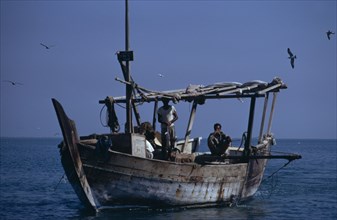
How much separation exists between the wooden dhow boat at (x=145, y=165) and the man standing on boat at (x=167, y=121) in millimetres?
346

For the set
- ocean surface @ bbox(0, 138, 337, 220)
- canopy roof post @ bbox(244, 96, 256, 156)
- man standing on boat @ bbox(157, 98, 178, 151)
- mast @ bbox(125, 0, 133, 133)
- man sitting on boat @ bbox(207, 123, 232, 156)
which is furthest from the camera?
canopy roof post @ bbox(244, 96, 256, 156)

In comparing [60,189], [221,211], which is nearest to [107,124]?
[221,211]

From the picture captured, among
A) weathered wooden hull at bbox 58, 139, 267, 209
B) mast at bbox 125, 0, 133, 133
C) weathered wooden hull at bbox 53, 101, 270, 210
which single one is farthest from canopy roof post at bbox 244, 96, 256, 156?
mast at bbox 125, 0, 133, 133

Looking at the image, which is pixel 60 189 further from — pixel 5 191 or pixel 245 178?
pixel 245 178

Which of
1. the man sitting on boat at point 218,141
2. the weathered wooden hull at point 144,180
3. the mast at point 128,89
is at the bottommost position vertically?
the weathered wooden hull at point 144,180

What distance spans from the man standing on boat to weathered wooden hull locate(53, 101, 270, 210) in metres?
1.02

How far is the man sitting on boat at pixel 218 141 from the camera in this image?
20891 millimetres

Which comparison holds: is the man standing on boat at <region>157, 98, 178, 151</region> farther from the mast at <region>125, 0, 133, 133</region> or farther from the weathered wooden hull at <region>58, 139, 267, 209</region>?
the mast at <region>125, 0, 133, 133</region>

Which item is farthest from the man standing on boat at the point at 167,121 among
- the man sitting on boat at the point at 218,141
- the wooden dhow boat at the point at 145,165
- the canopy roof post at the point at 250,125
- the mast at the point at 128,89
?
the canopy roof post at the point at 250,125

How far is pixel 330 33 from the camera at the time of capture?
2917 centimetres

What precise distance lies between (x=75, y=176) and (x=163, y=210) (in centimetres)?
322

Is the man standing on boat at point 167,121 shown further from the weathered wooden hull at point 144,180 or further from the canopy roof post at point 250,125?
the canopy roof post at point 250,125

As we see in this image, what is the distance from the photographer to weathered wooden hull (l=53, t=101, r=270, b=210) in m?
18.0

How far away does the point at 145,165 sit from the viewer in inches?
722
